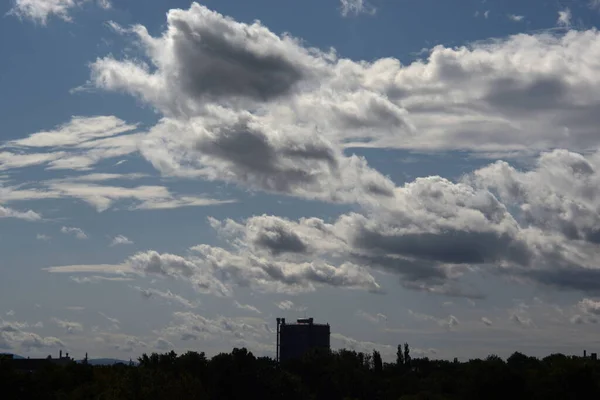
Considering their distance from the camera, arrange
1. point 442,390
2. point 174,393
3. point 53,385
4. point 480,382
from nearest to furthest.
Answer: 1. point 174,393
2. point 480,382
3. point 53,385
4. point 442,390

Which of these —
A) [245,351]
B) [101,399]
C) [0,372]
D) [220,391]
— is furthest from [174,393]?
[245,351]

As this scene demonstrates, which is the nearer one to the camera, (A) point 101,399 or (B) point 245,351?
(A) point 101,399

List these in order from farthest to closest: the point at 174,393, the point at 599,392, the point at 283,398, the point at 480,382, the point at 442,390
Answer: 1. the point at 442,390
2. the point at 283,398
3. the point at 480,382
4. the point at 599,392
5. the point at 174,393

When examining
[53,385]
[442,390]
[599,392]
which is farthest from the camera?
[442,390]

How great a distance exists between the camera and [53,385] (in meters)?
155

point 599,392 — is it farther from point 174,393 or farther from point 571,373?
point 174,393

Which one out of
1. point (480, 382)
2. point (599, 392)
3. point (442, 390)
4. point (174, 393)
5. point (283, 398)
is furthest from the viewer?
point (442, 390)

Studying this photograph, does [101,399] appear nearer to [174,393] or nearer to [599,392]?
[174,393]

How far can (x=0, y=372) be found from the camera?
109 m

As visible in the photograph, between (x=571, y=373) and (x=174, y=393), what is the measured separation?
67975 millimetres

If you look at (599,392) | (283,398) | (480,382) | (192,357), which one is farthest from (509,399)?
(192,357)

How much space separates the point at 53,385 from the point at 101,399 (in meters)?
47.0

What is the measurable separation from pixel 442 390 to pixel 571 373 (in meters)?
55.9

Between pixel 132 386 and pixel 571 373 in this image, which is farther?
pixel 571 373
